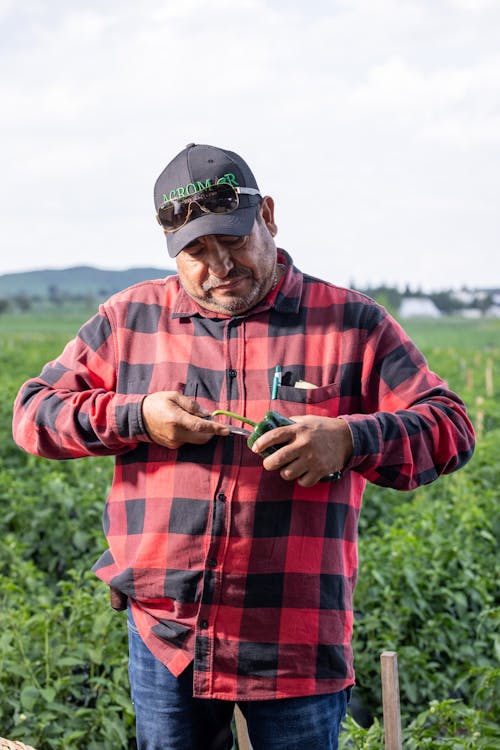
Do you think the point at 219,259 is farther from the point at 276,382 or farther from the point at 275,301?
the point at 276,382

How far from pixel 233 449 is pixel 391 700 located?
0.80m

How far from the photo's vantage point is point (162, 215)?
225 cm

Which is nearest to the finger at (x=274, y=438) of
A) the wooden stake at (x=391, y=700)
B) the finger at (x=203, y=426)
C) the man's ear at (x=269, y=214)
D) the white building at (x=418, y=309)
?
the finger at (x=203, y=426)

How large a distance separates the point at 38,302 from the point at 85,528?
2172 inches

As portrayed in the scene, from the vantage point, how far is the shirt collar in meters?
2.21

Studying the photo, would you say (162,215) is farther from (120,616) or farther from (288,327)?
(120,616)

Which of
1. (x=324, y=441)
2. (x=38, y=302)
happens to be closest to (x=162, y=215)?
(x=324, y=441)

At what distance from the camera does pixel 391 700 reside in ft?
7.68

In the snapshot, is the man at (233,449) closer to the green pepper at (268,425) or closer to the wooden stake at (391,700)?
the green pepper at (268,425)

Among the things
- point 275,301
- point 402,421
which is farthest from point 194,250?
point 402,421

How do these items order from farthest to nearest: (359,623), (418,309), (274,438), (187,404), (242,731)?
(418,309), (359,623), (242,731), (187,404), (274,438)

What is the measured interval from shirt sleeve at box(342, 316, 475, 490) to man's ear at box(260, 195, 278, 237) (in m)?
0.38

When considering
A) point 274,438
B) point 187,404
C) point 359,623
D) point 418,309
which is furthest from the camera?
point 418,309

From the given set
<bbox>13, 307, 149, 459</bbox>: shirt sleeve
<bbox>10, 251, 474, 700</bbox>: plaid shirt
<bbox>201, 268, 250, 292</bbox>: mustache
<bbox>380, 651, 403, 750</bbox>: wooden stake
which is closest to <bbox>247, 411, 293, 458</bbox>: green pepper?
<bbox>10, 251, 474, 700</bbox>: plaid shirt
